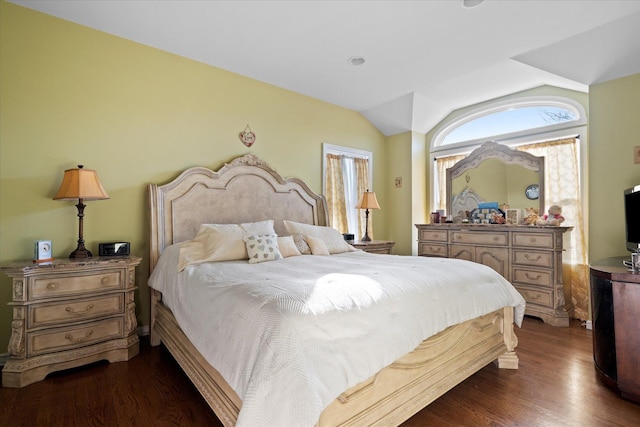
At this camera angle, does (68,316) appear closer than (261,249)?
Yes

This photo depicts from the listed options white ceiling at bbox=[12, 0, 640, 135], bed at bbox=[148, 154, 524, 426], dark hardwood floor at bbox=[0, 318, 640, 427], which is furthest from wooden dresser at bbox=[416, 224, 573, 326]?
white ceiling at bbox=[12, 0, 640, 135]

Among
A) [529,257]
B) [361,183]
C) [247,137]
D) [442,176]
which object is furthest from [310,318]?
[442,176]

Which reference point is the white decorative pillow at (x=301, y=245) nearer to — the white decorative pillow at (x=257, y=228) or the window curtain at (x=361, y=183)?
the white decorative pillow at (x=257, y=228)

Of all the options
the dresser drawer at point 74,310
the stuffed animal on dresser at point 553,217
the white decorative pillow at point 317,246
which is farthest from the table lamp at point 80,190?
the stuffed animal on dresser at point 553,217

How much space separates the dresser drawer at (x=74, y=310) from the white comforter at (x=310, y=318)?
503mm

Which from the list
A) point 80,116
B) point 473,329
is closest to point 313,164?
point 80,116

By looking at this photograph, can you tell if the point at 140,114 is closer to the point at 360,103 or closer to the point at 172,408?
the point at 172,408

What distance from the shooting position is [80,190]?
2.35 metres

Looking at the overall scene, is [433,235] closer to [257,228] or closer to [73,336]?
[257,228]

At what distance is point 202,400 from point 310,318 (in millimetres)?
1129

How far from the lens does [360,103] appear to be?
14.7 ft

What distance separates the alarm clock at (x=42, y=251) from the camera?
2250mm

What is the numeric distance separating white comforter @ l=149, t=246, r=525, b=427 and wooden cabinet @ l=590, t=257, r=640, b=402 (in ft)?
1.61

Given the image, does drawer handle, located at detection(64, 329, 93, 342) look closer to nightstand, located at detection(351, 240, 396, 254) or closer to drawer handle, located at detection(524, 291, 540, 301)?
nightstand, located at detection(351, 240, 396, 254)
